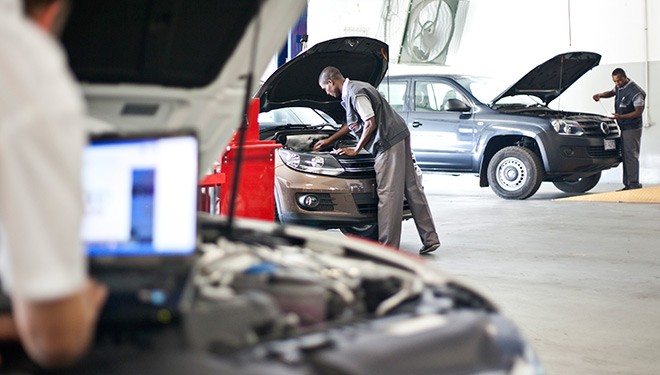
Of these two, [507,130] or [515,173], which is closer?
[507,130]

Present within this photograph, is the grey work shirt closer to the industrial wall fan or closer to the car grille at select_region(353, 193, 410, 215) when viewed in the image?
the car grille at select_region(353, 193, 410, 215)

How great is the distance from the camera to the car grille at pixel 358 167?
7.45 m

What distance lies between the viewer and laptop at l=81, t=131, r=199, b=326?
1.69 meters

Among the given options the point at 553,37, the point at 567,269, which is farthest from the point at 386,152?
the point at 553,37

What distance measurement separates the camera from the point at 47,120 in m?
1.06

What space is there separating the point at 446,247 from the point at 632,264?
5.02ft

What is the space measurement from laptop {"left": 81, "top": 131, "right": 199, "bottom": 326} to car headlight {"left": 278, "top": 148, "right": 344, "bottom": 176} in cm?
572

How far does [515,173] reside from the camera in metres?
11.6

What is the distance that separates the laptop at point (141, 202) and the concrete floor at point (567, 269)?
1.42m

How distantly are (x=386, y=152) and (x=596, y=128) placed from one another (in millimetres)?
5357

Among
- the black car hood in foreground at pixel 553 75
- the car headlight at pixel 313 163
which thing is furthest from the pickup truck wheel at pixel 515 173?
the car headlight at pixel 313 163

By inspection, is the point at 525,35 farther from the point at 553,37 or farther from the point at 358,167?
the point at 358,167

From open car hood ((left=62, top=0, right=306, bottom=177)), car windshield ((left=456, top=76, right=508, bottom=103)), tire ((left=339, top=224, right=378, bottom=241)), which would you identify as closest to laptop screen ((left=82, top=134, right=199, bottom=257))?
open car hood ((left=62, top=0, right=306, bottom=177))

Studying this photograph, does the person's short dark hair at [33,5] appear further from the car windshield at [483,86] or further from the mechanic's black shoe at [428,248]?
the car windshield at [483,86]
